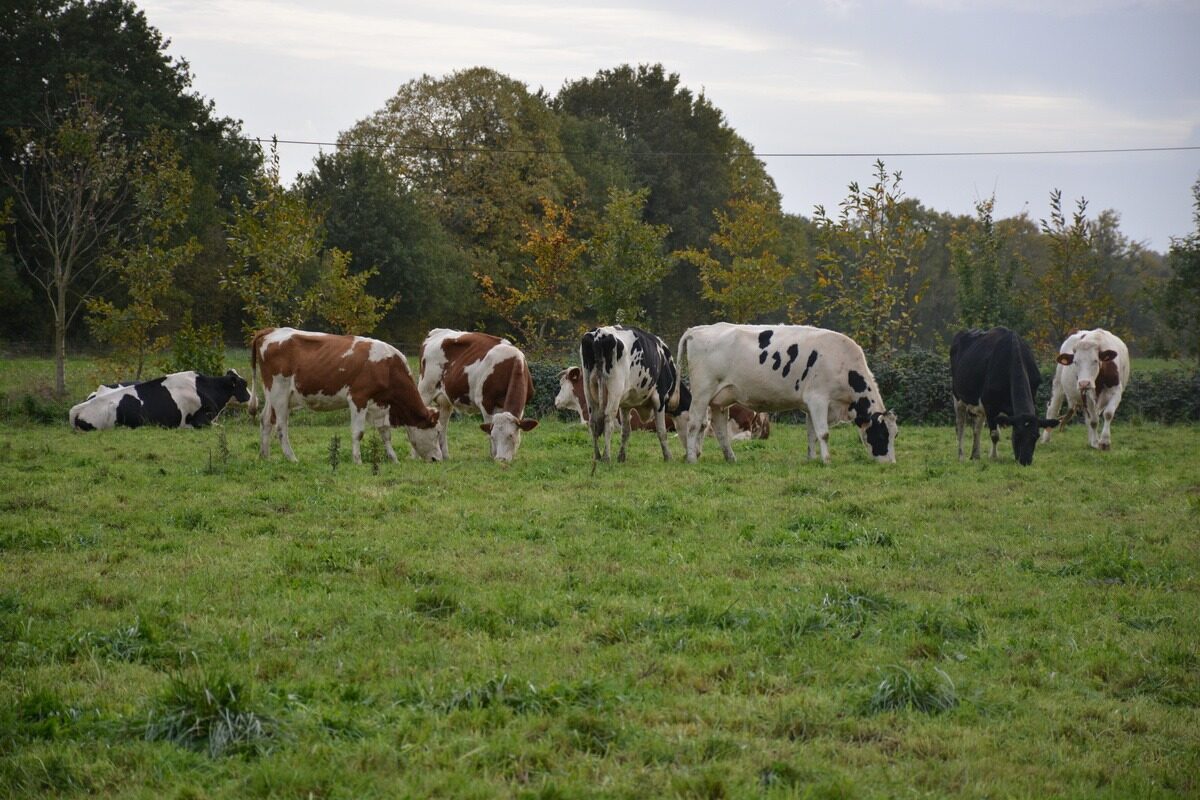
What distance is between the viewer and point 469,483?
13938mm

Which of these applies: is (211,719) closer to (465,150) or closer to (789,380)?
(789,380)

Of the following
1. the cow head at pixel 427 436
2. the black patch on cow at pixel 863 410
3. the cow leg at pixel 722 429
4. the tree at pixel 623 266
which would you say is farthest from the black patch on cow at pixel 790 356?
the tree at pixel 623 266

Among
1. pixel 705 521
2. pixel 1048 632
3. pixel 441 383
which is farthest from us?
pixel 441 383

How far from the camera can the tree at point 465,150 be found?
5369cm

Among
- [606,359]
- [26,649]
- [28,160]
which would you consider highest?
[28,160]

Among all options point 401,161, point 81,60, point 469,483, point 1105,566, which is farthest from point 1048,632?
point 401,161

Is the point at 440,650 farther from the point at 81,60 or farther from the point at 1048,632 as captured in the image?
the point at 81,60

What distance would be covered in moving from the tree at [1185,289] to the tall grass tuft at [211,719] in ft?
144

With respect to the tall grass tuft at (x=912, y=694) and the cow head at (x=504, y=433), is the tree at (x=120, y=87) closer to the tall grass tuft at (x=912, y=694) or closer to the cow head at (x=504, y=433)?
the cow head at (x=504, y=433)

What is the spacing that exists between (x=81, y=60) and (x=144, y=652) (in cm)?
3787

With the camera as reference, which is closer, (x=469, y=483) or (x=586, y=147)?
(x=469, y=483)

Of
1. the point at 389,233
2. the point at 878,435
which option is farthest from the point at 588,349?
the point at 389,233

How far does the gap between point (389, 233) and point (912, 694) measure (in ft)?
149

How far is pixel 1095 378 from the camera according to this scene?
1962cm
